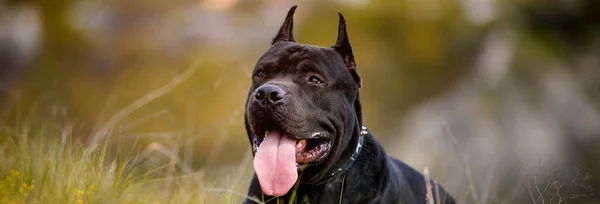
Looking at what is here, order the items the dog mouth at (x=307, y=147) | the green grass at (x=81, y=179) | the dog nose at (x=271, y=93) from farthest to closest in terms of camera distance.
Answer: the dog mouth at (x=307, y=147) < the dog nose at (x=271, y=93) < the green grass at (x=81, y=179)

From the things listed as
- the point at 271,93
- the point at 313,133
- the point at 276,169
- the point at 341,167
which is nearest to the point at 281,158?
the point at 276,169

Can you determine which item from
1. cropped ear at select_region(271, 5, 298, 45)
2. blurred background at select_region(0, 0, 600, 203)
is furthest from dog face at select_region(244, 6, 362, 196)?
blurred background at select_region(0, 0, 600, 203)

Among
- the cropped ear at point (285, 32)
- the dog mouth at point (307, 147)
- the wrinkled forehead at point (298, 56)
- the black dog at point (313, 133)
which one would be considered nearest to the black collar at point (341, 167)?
the black dog at point (313, 133)

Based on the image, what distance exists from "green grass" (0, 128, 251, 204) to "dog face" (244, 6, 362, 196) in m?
0.32

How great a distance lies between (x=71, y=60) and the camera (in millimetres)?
15375

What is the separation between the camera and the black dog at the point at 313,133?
3998 millimetres

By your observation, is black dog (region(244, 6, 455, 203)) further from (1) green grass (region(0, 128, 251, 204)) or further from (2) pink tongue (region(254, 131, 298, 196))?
(1) green grass (region(0, 128, 251, 204))

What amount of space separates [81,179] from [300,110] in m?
1.22

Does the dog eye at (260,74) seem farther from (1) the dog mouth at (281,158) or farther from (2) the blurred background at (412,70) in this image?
(2) the blurred background at (412,70)

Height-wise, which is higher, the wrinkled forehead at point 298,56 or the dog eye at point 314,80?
the wrinkled forehead at point 298,56

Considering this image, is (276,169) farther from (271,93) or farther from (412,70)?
(412,70)

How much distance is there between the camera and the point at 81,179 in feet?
12.6

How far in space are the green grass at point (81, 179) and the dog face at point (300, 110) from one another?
12.7 inches

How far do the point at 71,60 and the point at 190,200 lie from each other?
12.1 meters
